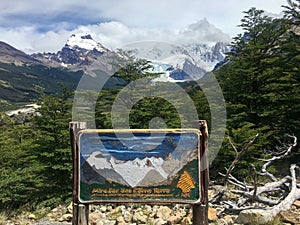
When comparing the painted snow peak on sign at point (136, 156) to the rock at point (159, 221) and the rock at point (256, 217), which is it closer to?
the rock at point (256, 217)

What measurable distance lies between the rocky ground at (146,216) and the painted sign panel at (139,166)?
182 centimetres

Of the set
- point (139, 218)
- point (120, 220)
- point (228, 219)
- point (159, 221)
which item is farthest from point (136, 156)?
point (120, 220)

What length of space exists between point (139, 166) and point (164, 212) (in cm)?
296

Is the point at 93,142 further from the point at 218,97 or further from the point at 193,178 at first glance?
the point at 218,97

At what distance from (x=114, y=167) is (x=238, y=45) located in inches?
434

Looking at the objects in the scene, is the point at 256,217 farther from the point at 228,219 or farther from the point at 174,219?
the point at 174,219

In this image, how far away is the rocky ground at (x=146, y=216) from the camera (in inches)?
203

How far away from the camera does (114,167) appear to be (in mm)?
3828

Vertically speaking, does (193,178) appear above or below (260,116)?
below

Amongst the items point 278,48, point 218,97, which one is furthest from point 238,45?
point 218,97

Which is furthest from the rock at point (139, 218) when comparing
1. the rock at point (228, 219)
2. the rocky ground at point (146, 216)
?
the rock at point (228, 219)

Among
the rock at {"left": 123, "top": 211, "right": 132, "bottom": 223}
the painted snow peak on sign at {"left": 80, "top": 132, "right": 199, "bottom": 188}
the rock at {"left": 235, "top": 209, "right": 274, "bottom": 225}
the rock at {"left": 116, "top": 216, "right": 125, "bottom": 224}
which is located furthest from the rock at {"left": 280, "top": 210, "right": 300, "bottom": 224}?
the rock at {"left": 116, "top": 216, "right": 125, "bottom": 224}

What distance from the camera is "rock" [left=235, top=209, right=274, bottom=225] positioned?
4.56 meters

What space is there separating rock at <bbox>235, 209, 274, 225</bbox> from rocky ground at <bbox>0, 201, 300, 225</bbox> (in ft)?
0.36
